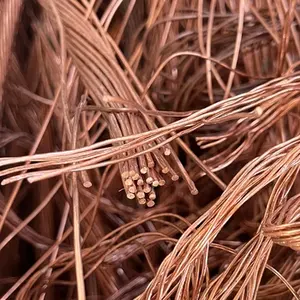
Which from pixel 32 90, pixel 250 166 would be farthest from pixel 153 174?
pixel 32 90

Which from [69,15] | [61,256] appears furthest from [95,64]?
[61,256]

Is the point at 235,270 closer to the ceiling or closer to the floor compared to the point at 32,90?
closer to the floor

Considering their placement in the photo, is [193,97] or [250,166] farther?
[193,97]

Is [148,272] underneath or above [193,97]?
underneath

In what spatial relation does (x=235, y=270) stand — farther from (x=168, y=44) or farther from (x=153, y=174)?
(x=168, y=44)

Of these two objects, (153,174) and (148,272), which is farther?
(148,272)

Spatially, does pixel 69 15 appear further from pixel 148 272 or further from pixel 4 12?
pixel 148 272
